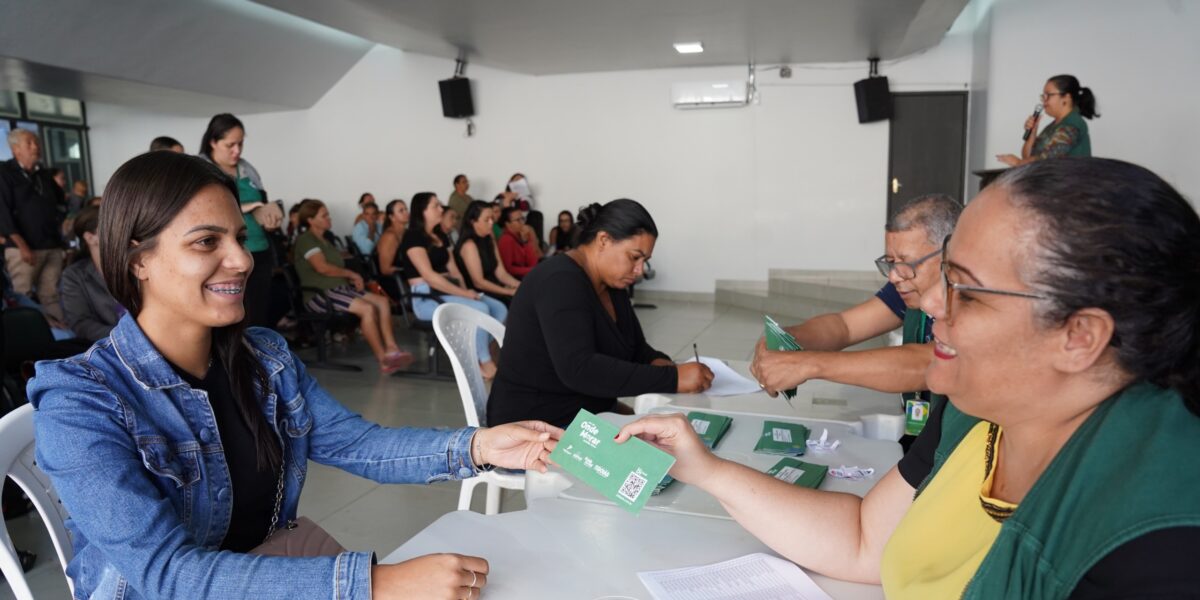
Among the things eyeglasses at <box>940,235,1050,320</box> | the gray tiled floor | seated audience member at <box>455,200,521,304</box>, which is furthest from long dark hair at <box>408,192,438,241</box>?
eyeglasses at <box>940,235,1050,320</box>

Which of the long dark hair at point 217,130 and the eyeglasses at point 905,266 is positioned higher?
the long dark hair at point 217,130

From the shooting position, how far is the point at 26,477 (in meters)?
1.48

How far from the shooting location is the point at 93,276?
163 inches

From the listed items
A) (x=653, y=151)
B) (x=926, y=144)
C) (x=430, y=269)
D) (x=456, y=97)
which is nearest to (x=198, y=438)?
(x=430, y=269)

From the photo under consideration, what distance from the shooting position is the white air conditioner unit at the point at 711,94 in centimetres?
960

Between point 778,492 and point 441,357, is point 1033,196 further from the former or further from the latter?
point 441,357

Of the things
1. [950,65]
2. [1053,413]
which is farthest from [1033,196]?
[950,65]

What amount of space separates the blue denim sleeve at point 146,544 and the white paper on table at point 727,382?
4.84 feet

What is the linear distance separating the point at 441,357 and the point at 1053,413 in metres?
5.71

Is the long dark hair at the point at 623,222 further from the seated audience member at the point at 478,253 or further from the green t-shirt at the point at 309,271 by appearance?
the green t-shirt at the point at 309,271

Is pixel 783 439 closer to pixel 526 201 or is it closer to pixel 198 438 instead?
pixel 198 438

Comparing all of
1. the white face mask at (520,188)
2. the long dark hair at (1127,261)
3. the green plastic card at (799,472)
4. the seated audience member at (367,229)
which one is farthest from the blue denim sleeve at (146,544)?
the white face mask at (520,188)

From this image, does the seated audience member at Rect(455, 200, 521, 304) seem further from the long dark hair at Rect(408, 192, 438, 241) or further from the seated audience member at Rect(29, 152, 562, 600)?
the seated audience member at Rect(29, 152, 562, 600)

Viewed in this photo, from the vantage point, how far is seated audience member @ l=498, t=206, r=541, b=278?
7930 mm
